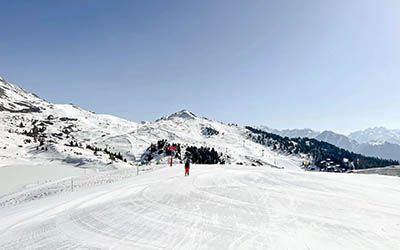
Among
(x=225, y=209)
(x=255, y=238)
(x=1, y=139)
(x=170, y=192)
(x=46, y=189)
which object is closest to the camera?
(x=255, y=238)

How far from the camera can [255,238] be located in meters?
10.4

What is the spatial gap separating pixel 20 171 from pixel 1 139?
40065mm

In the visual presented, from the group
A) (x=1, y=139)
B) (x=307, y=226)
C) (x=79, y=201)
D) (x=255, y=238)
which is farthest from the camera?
(x=1, y=139)

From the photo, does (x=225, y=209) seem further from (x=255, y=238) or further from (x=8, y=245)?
(x=8, y=245)

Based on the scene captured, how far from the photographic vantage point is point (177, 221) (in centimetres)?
1239

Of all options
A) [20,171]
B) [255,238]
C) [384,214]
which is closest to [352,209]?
[384,214]

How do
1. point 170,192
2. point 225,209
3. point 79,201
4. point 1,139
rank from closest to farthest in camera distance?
point 225,209 < point 79,201 < point 170,192 < point 1,139

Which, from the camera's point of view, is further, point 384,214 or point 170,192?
point 170,192

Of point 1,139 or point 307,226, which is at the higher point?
point 1,139

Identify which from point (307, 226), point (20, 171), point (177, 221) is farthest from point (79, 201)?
point (20, 171)

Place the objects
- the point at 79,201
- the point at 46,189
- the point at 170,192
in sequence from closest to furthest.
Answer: the point at 79,201 → the point at 170,192 → the point at 46,189

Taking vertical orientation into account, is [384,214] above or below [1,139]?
below

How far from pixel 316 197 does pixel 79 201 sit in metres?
14.3

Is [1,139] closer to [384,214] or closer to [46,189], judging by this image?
[46,189]
